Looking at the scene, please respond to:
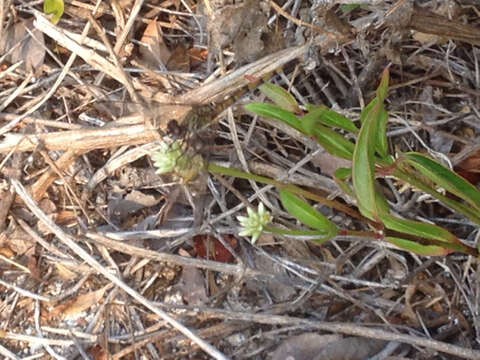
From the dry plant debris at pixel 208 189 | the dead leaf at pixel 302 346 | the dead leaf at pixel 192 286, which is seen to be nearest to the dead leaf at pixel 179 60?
the dry plant debris at pixel 208 189

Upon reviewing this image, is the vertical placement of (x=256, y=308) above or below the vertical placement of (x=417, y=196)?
below

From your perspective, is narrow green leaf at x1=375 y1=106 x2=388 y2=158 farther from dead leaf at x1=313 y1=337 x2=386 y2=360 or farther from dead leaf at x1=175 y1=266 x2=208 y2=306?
dead leaf at x1=175 y1=266 x2=208 y2=306

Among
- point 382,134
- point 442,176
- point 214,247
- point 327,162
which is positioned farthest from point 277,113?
point 214,247

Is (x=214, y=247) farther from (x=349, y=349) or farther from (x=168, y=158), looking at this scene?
(x=168, y=158)

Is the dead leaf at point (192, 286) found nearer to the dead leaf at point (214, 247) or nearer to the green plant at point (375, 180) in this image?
the dead leaf at point (214, 247)

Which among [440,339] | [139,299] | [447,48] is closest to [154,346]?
[139,299]

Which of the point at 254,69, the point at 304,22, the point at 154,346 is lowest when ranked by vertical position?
the point at 154,346

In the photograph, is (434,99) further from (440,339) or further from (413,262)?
(440,339)
